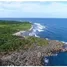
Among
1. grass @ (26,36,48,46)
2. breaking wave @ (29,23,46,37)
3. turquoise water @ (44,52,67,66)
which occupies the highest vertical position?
breaking wave @ (29,23,46,37)

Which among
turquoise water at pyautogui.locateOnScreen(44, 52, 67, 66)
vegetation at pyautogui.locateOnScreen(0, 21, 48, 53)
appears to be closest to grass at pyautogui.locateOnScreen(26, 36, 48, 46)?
vegetation at pyautogui.locateOnScreen(0, 21, 48, 53)

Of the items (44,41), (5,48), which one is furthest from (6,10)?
(44,41)

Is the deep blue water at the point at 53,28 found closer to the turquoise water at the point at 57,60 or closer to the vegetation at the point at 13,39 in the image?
the vegetation at the point at 13,39

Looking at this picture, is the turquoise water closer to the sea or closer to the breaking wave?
the sea

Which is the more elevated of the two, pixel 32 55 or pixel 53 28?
pixel 53 28

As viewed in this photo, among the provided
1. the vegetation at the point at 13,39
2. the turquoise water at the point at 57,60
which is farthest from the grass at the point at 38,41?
the turquoise water at the point at 57,60

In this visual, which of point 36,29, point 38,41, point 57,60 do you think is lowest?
point 57,60

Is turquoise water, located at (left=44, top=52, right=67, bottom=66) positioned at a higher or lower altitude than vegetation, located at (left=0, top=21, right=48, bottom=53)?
lower

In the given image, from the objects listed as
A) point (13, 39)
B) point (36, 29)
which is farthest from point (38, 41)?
point (13, 39)

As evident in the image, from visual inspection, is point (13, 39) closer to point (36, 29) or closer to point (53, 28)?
point (36, 29)

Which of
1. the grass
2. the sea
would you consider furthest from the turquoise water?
the grass
